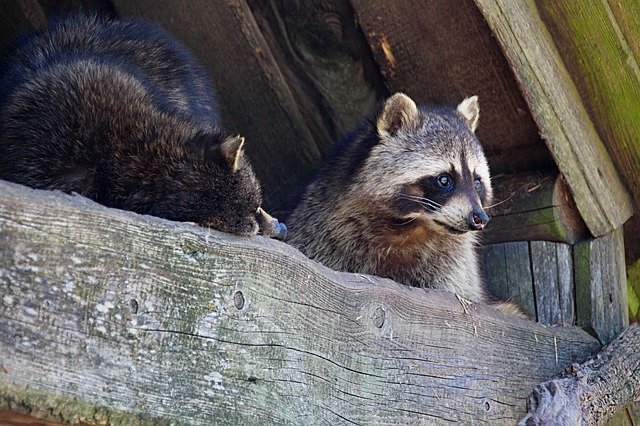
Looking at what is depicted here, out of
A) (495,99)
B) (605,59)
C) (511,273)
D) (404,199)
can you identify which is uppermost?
(605,59)

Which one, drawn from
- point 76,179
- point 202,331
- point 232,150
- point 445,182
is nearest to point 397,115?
point 445,182

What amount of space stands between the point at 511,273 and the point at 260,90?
1.26 meters

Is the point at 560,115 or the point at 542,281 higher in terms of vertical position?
the point at 560,115

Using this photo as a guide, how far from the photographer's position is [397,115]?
3908mm

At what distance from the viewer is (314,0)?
397 cm

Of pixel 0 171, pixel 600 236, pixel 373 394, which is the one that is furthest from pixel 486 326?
pixel 0 171

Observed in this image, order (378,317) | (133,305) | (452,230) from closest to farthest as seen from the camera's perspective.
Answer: (133,305), (378,317), (452,230)

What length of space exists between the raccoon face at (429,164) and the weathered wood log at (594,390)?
2.15 ft

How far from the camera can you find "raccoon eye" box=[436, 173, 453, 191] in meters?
3.75

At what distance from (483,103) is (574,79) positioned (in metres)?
0.37

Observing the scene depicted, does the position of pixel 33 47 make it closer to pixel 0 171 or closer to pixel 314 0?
pixel 0 171

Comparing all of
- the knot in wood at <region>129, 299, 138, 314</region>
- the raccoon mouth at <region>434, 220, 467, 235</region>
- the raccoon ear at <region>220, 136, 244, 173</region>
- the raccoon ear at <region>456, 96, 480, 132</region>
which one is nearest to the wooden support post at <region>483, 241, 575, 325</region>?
the raccoon mouth at <region>434, 220, 467, 235</region>

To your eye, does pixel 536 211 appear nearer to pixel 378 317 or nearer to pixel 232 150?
pixel 378 317

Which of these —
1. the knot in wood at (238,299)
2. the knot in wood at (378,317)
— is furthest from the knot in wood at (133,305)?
the knot in wood at (378,317)
